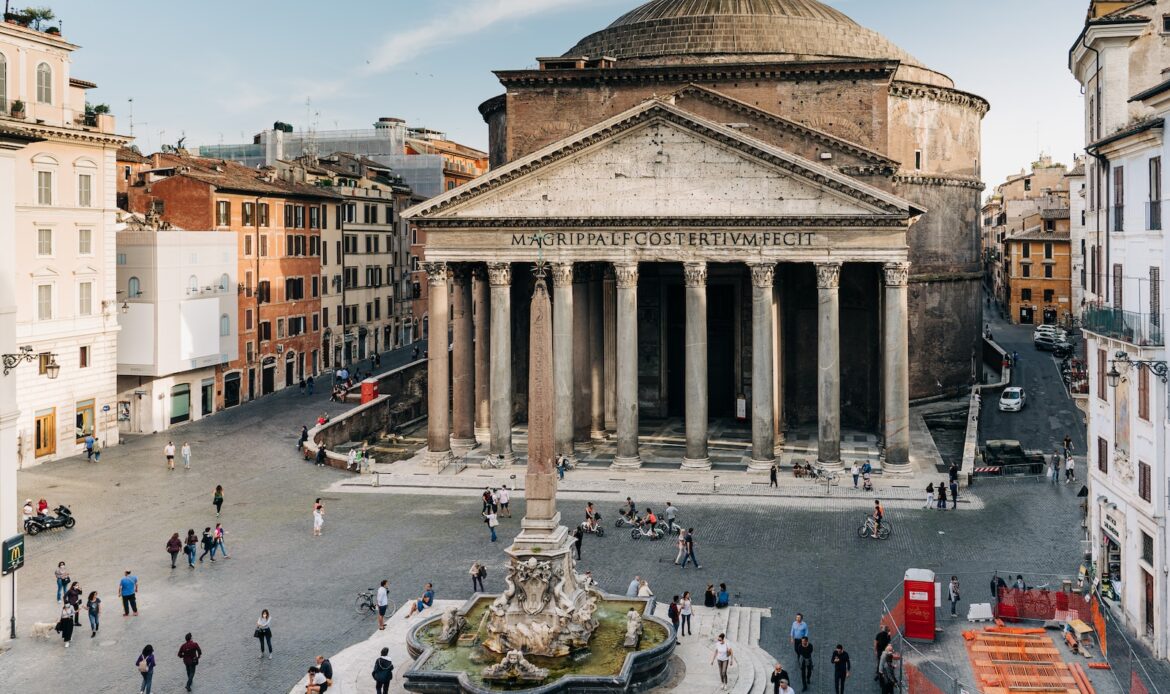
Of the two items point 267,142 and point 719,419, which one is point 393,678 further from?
point 267,142

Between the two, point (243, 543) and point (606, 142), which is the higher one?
point (606, 142)

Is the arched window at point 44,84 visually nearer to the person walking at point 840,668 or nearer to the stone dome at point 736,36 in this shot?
the stone dome at point 736,36

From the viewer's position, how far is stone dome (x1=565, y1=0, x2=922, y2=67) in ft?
166

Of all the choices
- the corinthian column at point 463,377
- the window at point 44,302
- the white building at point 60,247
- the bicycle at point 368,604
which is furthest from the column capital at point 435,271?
the bicycle at point 368,604

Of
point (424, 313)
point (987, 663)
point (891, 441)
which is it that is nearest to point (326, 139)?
point (424, 313)

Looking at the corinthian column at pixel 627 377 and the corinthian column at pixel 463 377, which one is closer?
the corinthian column at pixel 627 377

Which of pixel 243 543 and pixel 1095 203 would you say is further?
pixel 243 543

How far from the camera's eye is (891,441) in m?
38.0

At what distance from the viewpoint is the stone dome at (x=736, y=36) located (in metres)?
50.5

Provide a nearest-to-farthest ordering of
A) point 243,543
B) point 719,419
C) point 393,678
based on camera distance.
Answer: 1. point 393,678
2. point 243,543
3. point 719,419

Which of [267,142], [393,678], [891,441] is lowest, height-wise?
[393,678]

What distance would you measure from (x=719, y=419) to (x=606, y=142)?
52.5ft

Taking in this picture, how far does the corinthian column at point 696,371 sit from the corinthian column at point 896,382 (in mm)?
6212

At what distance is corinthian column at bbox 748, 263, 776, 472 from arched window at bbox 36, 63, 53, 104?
26.4 meters
